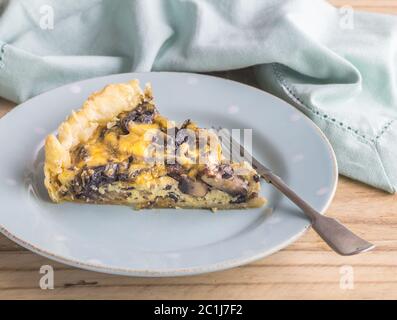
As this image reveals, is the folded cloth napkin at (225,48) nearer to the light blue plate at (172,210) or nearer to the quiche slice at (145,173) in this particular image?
the light blue plate at (172,210)

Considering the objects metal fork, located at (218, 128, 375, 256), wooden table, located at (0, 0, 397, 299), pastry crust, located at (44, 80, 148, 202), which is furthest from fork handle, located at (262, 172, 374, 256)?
pastry crust, located at (44, 80, 148, 202)

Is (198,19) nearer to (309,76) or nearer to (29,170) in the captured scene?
(309,76)

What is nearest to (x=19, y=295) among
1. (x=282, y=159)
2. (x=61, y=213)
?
(x=61, y=213)

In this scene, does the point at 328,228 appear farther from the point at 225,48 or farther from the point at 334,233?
the point at 225,48

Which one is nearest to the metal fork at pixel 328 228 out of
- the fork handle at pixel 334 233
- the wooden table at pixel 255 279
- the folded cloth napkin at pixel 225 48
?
the fork handle at pixel 334 233

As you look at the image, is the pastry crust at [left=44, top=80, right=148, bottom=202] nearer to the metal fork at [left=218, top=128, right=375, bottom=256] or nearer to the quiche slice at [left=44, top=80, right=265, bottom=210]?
the quiche slice at [left=44, top=80, right=265, bottom=210]

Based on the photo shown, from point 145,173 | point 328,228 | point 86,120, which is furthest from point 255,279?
point 86,120
